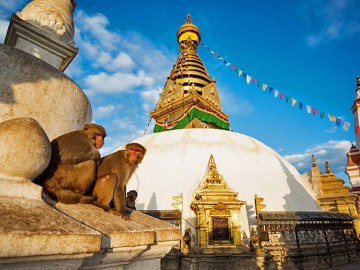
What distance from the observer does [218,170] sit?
13328 mm

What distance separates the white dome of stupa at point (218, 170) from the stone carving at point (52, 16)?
9546 millimetres

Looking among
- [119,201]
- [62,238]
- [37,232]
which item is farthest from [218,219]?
[37,232]

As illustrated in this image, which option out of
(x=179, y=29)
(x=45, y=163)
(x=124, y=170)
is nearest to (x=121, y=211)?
(x=124, y=170)

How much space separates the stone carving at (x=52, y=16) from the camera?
3.05 meters

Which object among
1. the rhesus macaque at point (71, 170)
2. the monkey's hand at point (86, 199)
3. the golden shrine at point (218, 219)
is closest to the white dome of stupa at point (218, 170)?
the golden shrine at point (218, 219)

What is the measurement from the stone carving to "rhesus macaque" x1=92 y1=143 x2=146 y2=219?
77.5 inches

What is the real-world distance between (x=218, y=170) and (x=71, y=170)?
1201 centimetres

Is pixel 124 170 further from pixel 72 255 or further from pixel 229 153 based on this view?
pixel 229 153

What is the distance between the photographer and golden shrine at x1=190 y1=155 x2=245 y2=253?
956 cm

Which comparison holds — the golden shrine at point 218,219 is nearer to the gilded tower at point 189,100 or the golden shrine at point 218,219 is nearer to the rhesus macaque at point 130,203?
the rhesus macaque at point 130,203

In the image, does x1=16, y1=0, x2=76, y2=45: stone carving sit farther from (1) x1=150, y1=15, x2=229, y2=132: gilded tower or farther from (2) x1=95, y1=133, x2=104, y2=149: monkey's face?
(1) x1=150, y1=15, x2=229, y2=132: gilded tower

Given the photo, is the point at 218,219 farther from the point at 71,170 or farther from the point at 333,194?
the point at 71,170

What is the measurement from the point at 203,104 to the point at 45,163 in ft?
75.2

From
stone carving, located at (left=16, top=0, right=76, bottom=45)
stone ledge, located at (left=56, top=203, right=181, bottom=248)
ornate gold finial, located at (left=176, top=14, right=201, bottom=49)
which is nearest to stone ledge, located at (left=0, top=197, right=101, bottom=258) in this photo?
stone ledge, located at (left=56, top=203, right=181, bottom=248)
